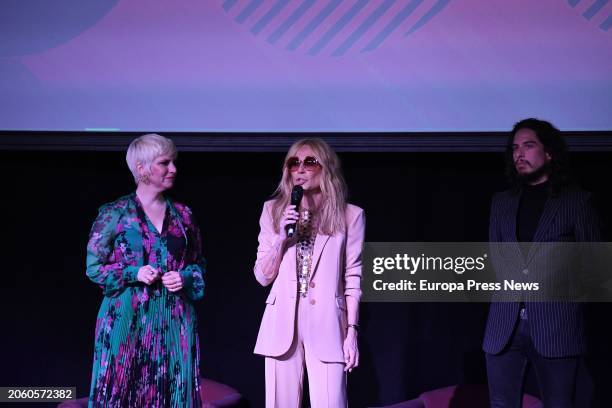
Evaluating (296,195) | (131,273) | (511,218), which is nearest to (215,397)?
(131,273)

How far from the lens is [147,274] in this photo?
9.53 feet

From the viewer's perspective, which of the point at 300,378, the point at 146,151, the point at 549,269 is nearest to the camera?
the point at 300,378

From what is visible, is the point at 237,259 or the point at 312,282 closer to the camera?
the point at 312,282

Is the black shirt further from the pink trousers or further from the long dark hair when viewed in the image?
the pink trousers

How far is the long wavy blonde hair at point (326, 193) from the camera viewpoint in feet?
10.0

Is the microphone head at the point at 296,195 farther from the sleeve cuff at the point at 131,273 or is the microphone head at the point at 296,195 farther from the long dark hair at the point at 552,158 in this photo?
the long dark hair at the point at 552,158

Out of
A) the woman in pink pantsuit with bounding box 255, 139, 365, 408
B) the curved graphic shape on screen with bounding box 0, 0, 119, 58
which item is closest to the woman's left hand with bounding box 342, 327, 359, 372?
the woman in pink pantsuit with bounding box 255, 139, 365, 408

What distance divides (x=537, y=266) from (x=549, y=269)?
53 millimetres

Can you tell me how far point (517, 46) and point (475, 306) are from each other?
5.04ft

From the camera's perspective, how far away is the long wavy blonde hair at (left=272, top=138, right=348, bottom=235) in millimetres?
3063

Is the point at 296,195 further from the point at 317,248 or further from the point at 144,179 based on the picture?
the point at 144,179

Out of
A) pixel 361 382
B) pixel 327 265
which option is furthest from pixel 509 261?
pixel 361 382

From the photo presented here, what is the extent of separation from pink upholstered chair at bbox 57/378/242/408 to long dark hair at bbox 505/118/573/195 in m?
1.98

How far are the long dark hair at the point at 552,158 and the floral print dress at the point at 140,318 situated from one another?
5.05 ft
